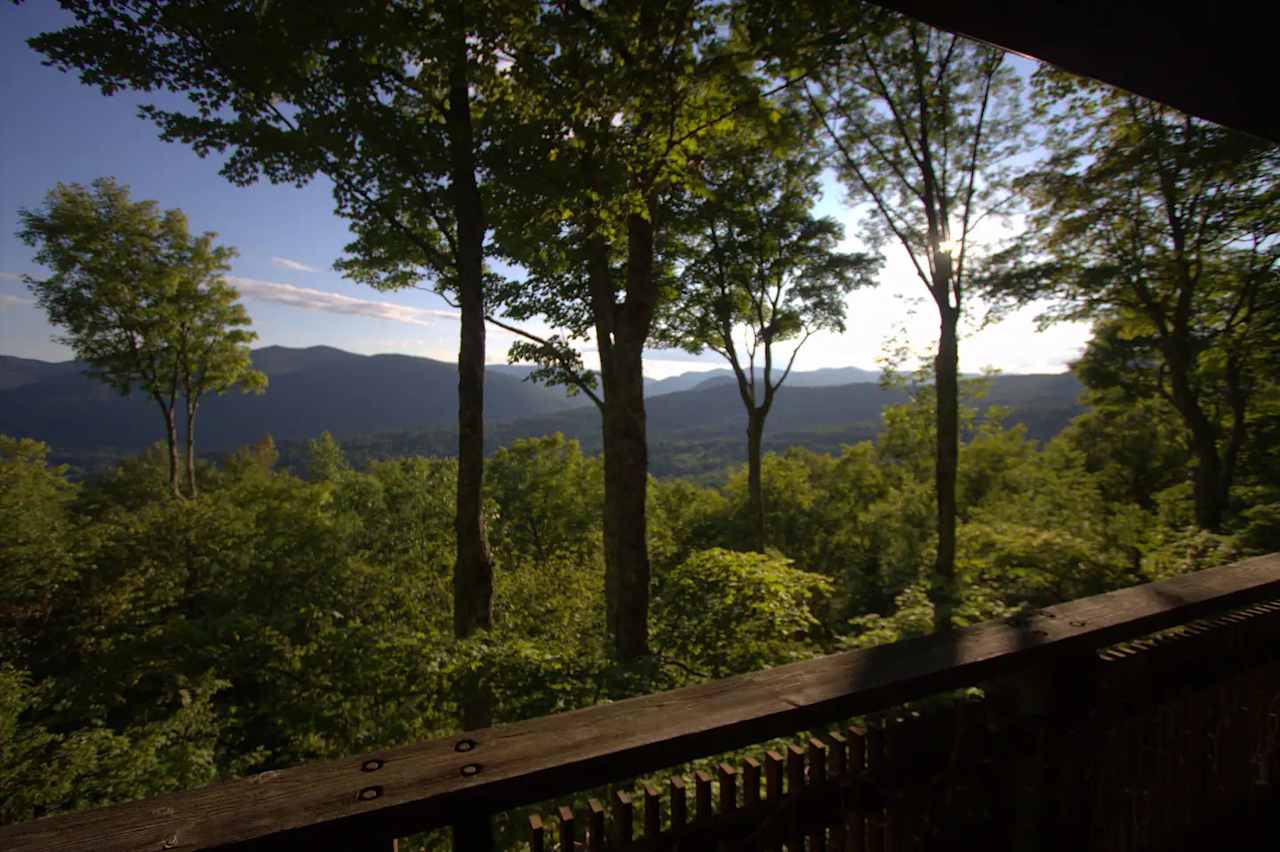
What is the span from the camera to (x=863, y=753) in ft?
5.48

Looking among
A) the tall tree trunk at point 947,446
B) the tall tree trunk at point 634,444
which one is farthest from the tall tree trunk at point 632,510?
the tall tree trunk at point 947,446

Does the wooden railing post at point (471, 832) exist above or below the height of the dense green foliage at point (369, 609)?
above

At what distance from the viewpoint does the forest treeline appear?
658cm

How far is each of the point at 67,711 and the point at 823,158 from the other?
1927 centimetres

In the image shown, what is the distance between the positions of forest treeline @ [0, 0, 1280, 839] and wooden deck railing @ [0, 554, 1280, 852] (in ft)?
15.0

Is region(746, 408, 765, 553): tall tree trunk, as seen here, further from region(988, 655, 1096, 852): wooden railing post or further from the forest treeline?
region(988, 655, 1096, 852): wooden railing post

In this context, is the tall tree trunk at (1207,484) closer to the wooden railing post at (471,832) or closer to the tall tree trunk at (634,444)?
the tall tree trunk at (634,444)

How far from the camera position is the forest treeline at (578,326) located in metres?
6.58

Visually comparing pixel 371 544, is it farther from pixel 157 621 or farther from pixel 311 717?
pixel 311 717

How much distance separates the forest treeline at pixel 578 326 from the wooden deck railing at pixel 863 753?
456cm

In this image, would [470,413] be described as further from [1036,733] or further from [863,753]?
[1036,733]

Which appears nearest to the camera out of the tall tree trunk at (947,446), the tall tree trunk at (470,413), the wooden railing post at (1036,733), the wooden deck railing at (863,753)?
the wooden deck railing at (863,753)

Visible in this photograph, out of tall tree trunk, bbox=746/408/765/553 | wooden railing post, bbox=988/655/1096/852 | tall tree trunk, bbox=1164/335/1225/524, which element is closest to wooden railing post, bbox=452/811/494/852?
wooden railing post, bbox=988/655/1096/852

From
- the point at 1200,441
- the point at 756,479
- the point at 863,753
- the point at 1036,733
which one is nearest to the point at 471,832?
the point at 863,753
